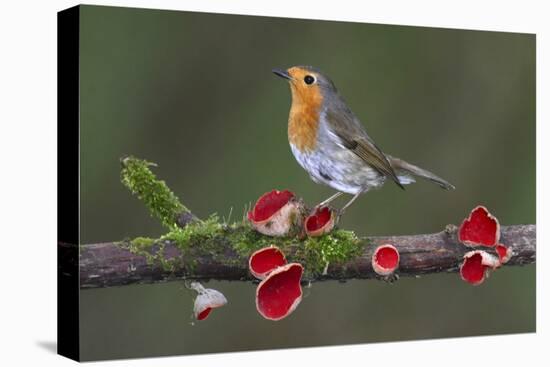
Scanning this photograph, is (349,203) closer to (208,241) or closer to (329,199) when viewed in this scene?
(329,199)

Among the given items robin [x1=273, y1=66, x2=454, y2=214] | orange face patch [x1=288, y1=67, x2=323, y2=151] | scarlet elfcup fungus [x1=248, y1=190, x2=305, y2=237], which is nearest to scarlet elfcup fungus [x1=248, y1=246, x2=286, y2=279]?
scarlet elfcup fungus [x1=248, y1=190, x2=305, y2=237]

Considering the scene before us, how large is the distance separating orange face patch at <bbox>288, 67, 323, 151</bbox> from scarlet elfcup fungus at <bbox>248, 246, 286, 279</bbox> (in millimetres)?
863

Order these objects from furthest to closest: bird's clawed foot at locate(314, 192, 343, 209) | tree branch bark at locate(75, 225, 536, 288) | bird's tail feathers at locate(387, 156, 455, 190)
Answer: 1. bird's tail feathers at locate(387, 156, 455, 190)
2. bird's clawed foot at locate(314, 192, 343, 209)
3. tree branch bark at locate(75, 225, 536, 288)

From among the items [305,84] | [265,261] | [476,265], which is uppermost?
[305,84]

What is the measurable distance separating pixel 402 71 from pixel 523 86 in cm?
115

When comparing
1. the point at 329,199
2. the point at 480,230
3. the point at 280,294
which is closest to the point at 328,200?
the point at 329,199

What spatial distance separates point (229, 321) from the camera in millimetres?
6762

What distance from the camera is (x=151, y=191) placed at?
642cm

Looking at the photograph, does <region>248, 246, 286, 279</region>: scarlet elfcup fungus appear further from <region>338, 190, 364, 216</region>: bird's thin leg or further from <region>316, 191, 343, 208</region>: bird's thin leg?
<region>338, 190, 364, 216</region>: bird's thin leg

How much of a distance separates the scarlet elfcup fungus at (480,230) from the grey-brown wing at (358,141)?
1.95 ft

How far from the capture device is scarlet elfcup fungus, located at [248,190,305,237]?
6.37 metres

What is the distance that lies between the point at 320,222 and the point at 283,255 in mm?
410

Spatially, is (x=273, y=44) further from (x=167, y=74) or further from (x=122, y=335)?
(x=122, y=335)

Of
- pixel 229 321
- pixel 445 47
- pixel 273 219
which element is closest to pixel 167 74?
pixel 273 219
